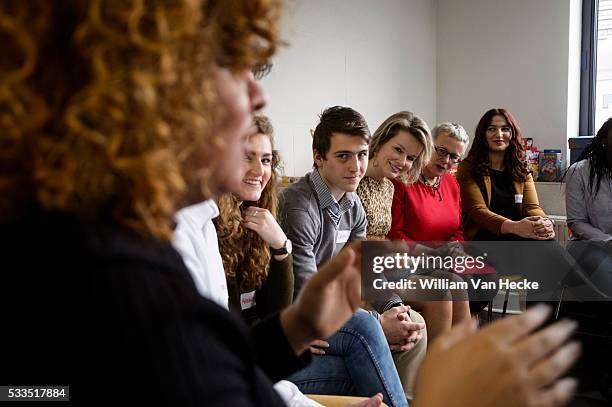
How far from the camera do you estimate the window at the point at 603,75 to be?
4859 millimetres

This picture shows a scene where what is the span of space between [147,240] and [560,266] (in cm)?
328

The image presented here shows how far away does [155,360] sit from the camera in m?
0.47

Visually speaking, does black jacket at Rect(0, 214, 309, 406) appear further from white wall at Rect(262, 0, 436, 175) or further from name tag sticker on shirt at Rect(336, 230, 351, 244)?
white wall at Rect(262, 0, 436, 175)

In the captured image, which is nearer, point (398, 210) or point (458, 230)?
point (398, 210)

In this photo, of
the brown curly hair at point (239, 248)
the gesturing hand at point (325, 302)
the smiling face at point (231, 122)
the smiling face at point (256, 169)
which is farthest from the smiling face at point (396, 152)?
the smiling face at point (231, 122)

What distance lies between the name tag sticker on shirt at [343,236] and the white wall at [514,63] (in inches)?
117

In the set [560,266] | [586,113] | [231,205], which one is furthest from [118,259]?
[586,113]

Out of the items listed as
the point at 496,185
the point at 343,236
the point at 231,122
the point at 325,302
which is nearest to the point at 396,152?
the point at 343,236

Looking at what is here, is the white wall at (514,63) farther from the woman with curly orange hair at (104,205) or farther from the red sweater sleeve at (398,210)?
the woman with curly orange hair at (104,205)

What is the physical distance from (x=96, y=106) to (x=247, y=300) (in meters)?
1.48

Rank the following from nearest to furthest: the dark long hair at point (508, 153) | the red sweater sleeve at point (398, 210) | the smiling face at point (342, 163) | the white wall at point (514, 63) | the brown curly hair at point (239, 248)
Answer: the brown curly hair at point (239, 248), the smiling face at point (342, 163), the red sweater sleeve at point (398, 210), the dark long hair at point (508, 153), the white wall at point (514, 63)

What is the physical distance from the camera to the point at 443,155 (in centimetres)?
339

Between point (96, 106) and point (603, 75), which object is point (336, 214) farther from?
point (603, 75)

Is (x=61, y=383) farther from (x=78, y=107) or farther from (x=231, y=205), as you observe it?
(x=231, y=205)
